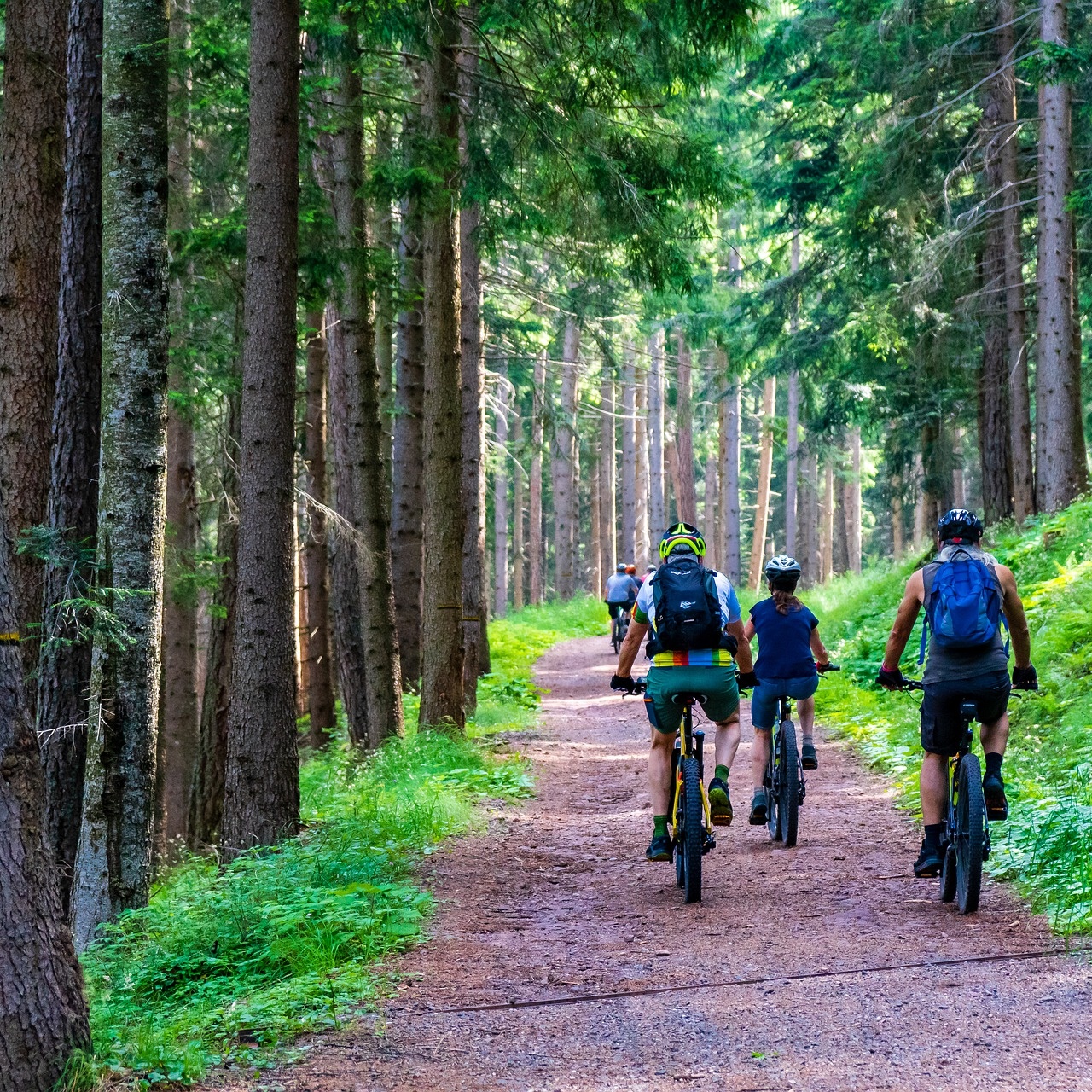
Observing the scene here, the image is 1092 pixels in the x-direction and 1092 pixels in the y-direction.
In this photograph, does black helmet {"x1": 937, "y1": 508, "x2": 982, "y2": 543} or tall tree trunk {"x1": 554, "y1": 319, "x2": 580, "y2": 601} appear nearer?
black helmet {"x1": 937, "y1": 508, "x2": 982, "y2": 543}

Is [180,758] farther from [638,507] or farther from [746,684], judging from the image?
[638,507]

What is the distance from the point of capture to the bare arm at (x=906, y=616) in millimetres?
6516

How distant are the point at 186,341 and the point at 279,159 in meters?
4.27

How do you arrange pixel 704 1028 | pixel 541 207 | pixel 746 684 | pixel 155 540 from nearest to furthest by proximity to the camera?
1. pixel 704 1028
2. pixel 746 684
3. pixel 155 540
4. pixel 541 207

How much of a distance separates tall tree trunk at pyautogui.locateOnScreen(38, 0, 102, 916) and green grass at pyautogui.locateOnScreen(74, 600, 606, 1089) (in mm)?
1188

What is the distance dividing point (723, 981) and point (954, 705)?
2086 mm

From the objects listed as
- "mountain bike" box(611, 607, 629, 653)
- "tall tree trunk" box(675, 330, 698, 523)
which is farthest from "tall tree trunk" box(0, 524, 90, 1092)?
"tall tree trunk" box(675, 330, 698, 523)

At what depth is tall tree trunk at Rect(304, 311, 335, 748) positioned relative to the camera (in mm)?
16297

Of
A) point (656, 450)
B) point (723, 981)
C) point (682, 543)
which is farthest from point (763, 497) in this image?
point (723, 981)

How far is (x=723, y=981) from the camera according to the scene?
5430mm

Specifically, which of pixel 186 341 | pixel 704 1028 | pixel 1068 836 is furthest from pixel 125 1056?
pixel 186 341

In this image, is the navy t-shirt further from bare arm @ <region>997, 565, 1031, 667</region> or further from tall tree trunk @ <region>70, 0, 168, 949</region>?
tall tree trunk @ <region>70, 0, 168, 949</region>

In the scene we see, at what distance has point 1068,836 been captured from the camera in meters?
6.74

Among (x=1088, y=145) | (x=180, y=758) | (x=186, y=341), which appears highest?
(x=1088, y=145)
